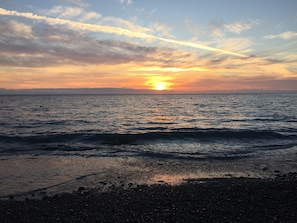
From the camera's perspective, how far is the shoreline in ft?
26.8

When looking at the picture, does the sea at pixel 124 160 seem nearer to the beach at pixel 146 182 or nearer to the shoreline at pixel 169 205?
the beach at pixel 146 182

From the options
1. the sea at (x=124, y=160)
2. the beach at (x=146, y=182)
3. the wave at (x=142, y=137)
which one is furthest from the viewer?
the wave at (x=142, y=137)

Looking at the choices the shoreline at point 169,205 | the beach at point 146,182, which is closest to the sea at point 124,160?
the beach at point 146,182

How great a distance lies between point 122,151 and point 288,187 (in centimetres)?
1276

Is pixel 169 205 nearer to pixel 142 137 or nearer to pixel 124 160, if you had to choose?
pixel 124 160

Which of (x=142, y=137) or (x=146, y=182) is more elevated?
(x=146, y=182)

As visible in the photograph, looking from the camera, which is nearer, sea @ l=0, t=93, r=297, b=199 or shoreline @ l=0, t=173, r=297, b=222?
shoreline @ l=0, t=173, r=297, b=222

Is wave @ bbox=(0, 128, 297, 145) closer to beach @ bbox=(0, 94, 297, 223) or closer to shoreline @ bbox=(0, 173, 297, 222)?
beach @ bbox=(0, 94, 297, 223)

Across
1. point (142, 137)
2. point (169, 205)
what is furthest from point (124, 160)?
point (142, 137)

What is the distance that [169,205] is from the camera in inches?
365

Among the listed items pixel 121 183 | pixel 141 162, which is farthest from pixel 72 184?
pixel 141 162

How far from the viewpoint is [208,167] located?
1570 cm

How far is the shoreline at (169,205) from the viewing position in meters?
8.16

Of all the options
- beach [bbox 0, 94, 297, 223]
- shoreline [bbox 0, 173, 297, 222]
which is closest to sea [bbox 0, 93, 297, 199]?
beach [bbox 0, 94, 297, 223]
